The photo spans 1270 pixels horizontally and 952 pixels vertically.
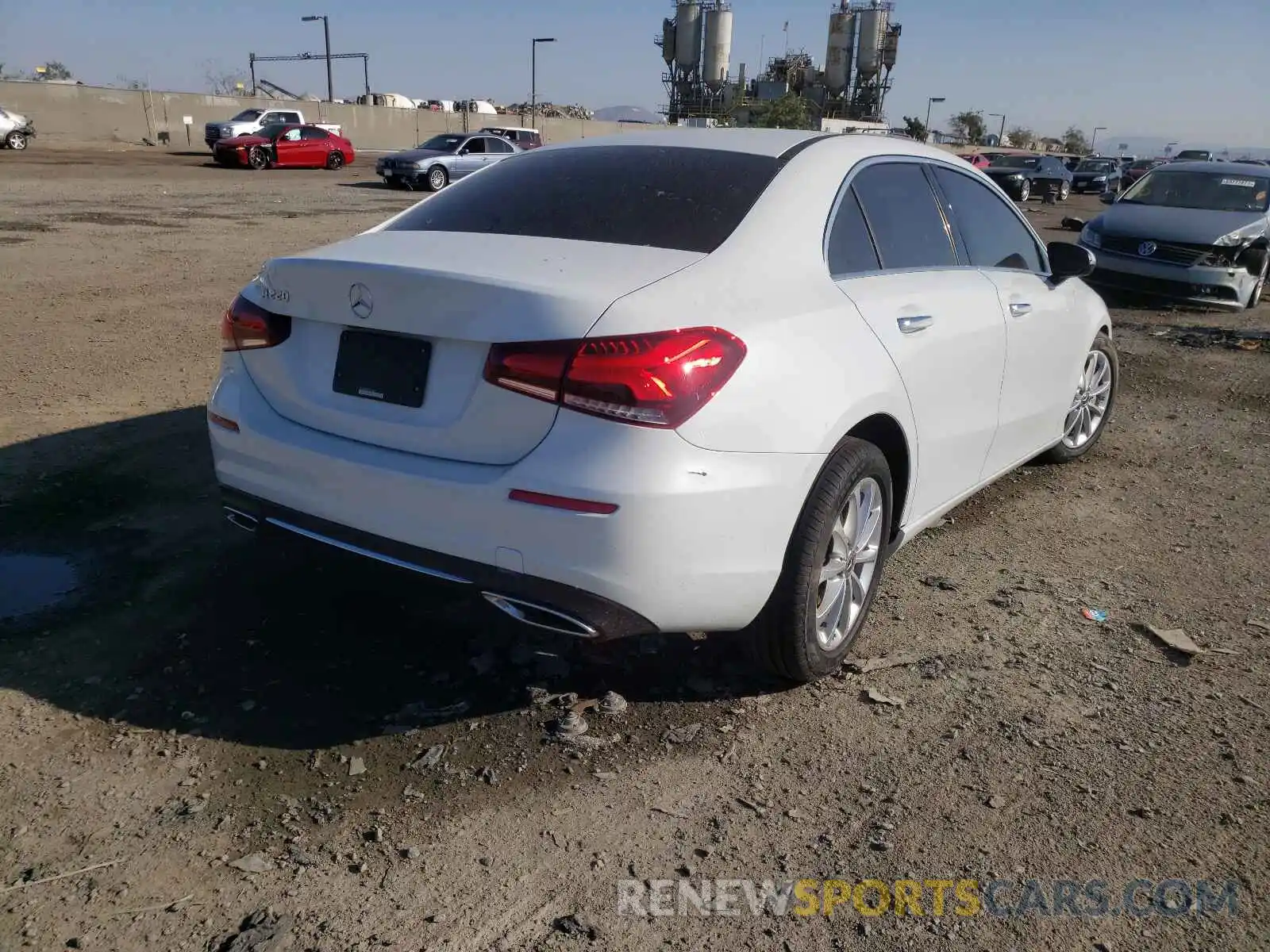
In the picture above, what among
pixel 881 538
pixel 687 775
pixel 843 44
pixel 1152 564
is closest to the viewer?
pixel 687 775

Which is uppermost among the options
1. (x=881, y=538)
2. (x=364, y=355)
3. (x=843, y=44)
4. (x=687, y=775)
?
(x=843, y=44)

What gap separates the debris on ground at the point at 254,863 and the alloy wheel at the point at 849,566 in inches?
67.3

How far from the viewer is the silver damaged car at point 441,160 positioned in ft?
92.5

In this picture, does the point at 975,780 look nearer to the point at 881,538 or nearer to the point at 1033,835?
the point at 1033,835

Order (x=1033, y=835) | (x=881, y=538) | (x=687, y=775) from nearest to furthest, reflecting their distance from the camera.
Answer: (x=1033, y=835) → (x=687, y=775) → (x=881, y=538)

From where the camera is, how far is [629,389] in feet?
8.80

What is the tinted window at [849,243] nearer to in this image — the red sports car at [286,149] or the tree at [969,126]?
the red sports car at [286,149]

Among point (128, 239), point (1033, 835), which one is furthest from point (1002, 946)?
point (128, 239)

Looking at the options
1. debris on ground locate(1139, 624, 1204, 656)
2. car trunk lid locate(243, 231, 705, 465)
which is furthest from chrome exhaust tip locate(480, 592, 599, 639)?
debris on ground locate(1139, 624, 1204, 656)

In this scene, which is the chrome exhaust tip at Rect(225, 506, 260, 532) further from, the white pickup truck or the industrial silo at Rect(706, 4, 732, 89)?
the industrial silo at Rect(706, 4, 732, 89)

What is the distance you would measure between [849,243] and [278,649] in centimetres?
237

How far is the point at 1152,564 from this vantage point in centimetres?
458

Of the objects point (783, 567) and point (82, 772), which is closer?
point (82, 772)

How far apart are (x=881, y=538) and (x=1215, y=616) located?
1494mm
